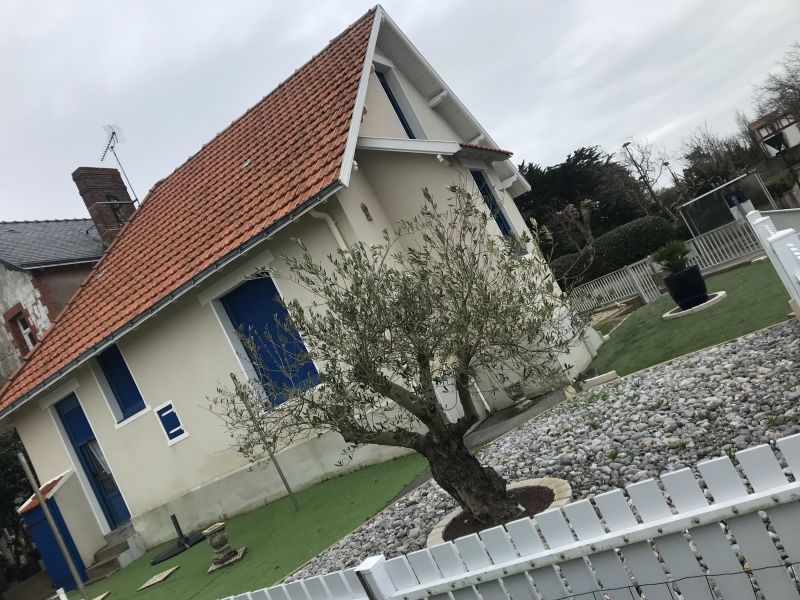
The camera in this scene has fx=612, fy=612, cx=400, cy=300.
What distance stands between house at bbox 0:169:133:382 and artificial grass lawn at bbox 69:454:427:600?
9207 mm

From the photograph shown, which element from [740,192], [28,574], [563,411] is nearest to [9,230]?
[28,574]

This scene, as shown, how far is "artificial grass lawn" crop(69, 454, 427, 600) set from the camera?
7855 millimetres

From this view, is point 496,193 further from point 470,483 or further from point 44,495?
point 44,495

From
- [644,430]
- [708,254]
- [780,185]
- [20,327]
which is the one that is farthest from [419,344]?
[780,185]

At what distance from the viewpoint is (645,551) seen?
3.21 m

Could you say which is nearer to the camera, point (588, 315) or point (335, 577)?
point (335, 577)

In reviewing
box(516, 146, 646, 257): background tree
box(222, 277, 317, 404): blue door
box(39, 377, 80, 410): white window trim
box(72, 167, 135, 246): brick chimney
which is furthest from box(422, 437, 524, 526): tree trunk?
box(516, 146, 646, 257): background tree

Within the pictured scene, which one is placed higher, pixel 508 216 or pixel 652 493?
pixel 508 216

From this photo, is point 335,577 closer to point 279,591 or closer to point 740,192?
point 279,591

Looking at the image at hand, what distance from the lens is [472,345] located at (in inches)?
198

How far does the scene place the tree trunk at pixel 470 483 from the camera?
17.0ft

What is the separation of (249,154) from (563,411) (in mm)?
8411

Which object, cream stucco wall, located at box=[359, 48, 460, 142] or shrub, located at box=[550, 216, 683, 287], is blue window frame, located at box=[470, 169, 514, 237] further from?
shrub, located at box=[550, 216, 683, 287]

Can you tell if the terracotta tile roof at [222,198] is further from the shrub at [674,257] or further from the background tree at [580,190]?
the background tree at [580,190]
